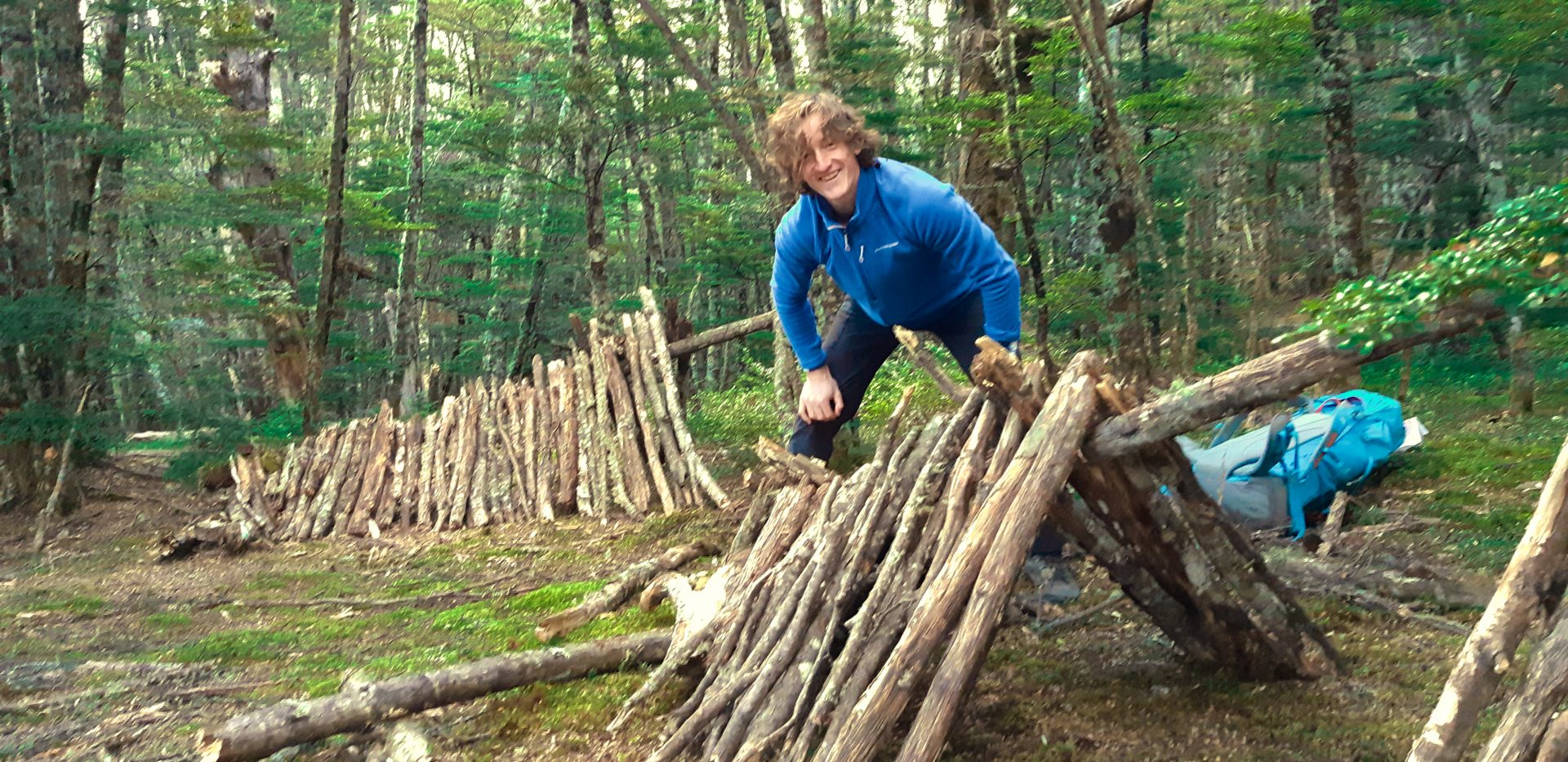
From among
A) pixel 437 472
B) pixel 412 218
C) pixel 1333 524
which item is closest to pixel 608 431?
pixel 437 472

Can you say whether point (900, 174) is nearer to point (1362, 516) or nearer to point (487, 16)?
point (1362, 516)

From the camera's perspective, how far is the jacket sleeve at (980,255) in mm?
3111

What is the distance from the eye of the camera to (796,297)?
3.49m

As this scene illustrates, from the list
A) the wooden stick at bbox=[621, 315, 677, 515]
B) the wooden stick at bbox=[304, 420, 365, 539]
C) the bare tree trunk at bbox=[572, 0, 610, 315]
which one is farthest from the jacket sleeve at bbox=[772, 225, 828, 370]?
the bare tree trunk at bbox=[572, 0, 610, 315]

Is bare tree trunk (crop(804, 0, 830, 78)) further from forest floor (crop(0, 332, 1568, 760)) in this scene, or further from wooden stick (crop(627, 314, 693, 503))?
forest floor (crop(0, 332, 1568, 760))

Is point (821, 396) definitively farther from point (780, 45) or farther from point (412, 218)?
point (412, 218)

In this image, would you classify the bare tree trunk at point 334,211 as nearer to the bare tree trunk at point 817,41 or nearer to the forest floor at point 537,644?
the forest floor at point 537,644

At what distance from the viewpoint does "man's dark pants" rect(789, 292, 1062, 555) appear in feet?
12.1

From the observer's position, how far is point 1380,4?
757cm

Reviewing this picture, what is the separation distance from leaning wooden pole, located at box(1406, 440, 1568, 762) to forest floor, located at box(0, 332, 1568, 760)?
779 millimetres

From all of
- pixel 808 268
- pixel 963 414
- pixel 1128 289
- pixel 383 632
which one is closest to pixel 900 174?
pixel 808 268

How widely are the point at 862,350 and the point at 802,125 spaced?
1045mm

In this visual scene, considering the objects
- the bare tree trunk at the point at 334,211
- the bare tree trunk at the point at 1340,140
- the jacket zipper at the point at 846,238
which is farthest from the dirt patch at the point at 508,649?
the bare tree trunk at the point at 334,211

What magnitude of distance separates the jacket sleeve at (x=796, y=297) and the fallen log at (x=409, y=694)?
1.06 m
